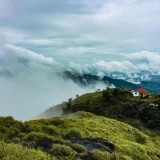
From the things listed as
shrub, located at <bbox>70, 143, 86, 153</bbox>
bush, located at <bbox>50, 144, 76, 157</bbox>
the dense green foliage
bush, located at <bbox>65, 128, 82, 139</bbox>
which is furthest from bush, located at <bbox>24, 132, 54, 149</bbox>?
the dense green foliage

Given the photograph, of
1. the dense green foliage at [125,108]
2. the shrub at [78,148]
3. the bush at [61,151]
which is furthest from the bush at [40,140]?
the dense green foliage at [125,108]

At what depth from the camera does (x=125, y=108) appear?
3504 inches

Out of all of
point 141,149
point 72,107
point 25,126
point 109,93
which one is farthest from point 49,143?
point 72,107

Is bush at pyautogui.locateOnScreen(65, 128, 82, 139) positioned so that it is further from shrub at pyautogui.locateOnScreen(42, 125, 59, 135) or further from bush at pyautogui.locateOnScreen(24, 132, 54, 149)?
bush at pyautogui.locateOnScreen(24, 132, 54, 149)

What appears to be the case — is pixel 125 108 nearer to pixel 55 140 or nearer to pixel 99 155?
pixel 55 140

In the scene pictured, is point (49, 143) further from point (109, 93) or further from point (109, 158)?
point (109, 93)

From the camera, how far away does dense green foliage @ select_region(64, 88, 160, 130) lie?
71.5 metres

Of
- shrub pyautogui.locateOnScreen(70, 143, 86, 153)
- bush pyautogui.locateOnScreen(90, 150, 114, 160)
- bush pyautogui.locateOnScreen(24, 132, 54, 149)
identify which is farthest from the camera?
shrub pyautogui.locateOnScreen(70, 143, 86, 153)

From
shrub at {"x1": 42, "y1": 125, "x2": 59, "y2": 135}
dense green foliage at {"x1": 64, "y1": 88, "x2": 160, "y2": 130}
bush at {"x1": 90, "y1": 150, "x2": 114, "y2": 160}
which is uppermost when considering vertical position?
shrub at {"x1": 42, "y1": 125, "x2": 59, "y2": 135}

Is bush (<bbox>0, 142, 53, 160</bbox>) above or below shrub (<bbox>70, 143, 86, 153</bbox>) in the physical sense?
above

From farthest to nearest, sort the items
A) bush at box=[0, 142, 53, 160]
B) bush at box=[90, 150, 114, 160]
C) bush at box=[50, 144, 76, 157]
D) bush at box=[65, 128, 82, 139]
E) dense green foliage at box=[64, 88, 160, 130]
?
dense green foliage at box=[64, 88, 160, 130], bush at box=[65, 128, 82, 139], bush at box=[90, 150, 114, 160], bush at box=[50, 144, 76, 157], bush at box=[0, 142, 53, 160]

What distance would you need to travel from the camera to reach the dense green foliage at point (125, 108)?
71.5 m

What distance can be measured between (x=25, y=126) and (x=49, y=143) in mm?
4107

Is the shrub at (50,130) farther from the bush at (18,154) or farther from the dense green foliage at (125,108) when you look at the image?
the dense green foliage at (125,108)
